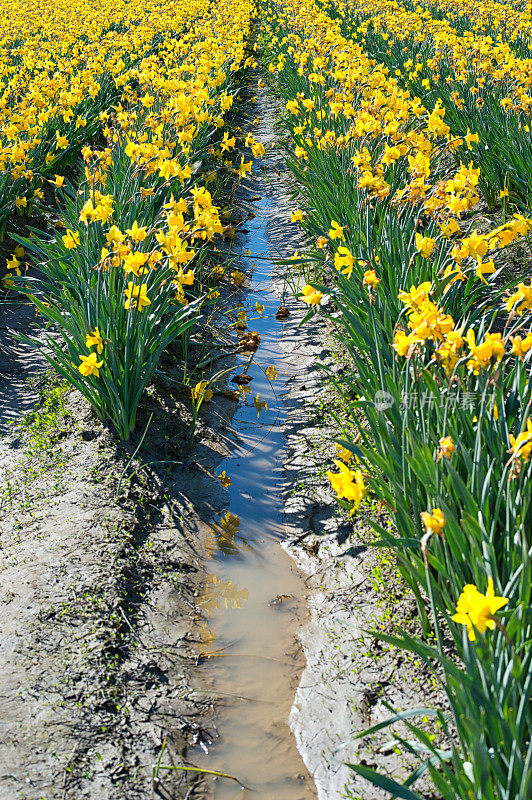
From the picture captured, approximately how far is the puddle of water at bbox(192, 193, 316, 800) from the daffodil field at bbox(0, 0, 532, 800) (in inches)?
12.4

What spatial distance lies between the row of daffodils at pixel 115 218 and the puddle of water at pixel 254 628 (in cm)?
60

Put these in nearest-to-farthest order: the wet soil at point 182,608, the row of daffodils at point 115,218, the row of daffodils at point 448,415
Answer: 1. the row of daffodils at point 448,415
2. the wet soil at point 182,608
3. the row of daffodils at point 115,218

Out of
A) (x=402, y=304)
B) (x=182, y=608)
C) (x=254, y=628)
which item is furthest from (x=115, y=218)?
(x=254, y=628)

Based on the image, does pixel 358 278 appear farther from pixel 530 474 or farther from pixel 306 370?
pixel 530 474

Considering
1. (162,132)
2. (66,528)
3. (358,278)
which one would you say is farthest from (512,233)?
(162,132)

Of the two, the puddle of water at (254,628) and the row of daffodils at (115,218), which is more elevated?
the row of daffodils at (115,218)

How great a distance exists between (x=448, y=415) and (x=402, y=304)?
890 mm

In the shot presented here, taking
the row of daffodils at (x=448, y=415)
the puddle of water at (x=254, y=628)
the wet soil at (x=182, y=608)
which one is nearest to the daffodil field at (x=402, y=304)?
the row of daffodils at (x=448, y=415)

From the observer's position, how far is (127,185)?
152 inches

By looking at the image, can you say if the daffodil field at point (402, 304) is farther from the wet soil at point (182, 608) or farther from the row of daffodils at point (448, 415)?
the wet soil at point (182, 608)

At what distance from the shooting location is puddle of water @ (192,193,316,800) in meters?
1.71

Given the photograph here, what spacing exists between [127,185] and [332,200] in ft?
4.08

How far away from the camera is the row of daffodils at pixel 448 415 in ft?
4.25

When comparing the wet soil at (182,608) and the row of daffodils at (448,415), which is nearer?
the row of daffodils at (448,415)
